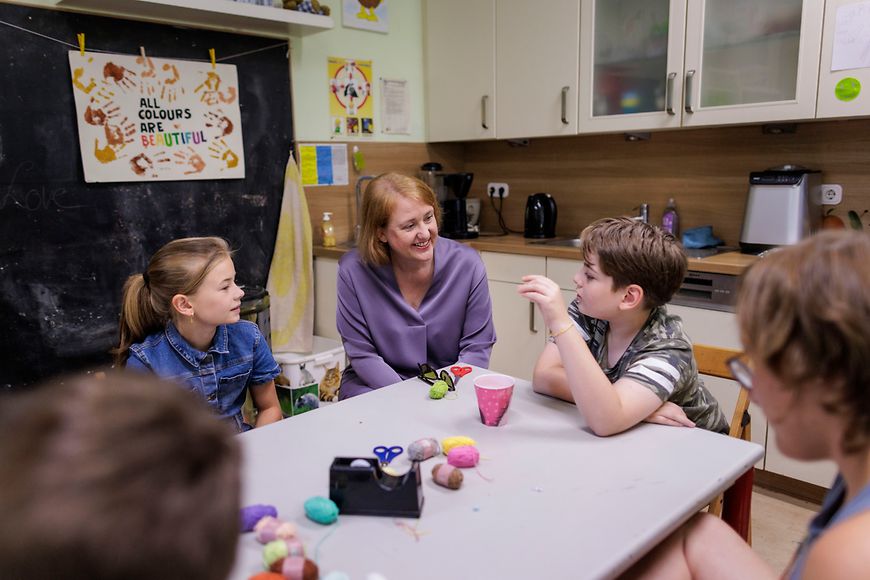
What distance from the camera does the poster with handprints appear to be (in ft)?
8.02

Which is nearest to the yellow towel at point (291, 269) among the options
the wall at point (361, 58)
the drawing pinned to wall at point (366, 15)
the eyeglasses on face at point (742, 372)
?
the wall at point (361, 58)

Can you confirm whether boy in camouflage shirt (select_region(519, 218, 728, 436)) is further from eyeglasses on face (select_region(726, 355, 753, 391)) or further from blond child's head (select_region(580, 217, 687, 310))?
eyeglasses on face (select_region(726, 355, 753, 391))

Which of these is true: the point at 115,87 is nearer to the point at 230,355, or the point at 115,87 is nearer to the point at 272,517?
the point at 230,355

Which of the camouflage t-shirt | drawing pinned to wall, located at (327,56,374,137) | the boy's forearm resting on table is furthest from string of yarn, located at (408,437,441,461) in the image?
drawing pinned to wall, located at (327,56,374,137)

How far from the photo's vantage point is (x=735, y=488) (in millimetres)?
1224

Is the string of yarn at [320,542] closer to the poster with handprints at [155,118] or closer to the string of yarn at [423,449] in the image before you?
the string of yarn at [423,449]

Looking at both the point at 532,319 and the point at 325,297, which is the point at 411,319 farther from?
the point at 325,297

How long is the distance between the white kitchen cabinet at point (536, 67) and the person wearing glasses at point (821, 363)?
2.45 meters

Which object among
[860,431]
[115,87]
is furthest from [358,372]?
[115,87]

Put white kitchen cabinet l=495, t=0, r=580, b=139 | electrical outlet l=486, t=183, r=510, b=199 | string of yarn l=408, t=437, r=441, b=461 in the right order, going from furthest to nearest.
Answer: electrical outlet l=486, t=183, r=510, b=199 < white kitchen cabinet l=495, t=0, r=580, b=139 < string of yarn l=408, t=437, r=441, b=461

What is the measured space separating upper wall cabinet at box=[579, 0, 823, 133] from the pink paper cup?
1.82m

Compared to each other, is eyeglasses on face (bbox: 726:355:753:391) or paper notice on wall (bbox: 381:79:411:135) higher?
paper notice on wall (bbox: 381:79:411:135)

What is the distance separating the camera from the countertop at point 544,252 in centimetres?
238

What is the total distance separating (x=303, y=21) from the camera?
9.08ft
